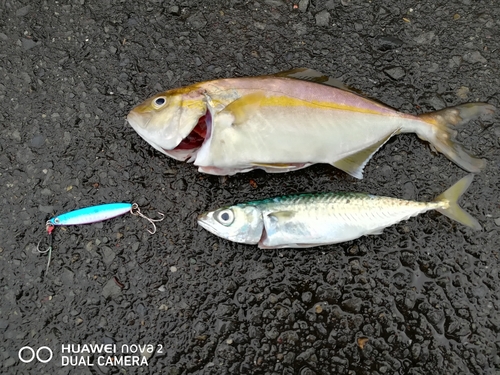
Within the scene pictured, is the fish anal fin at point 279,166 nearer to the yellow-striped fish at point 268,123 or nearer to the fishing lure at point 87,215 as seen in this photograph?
the yellow-striped fish at point 268,123

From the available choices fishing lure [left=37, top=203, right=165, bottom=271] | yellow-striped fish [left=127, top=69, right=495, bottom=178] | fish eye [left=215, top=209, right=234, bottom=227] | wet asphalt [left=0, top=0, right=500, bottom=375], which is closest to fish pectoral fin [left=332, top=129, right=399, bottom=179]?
yellow-striped fish [left=127, top=69, right=495, bottom=178]

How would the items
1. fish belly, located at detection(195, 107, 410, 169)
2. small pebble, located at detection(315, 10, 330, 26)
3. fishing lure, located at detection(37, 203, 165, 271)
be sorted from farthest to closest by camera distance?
small pebble, located at detection(315, 10, 330, 26), fishing lure, located at detection(37, 203, 165, 271), fish belly, located at detection(195, 107, 410, 169)

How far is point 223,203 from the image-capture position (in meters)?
3.05

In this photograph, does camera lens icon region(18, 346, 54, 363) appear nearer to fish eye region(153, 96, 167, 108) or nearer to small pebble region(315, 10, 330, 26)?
fish eye region(153, 96, 167, 108)

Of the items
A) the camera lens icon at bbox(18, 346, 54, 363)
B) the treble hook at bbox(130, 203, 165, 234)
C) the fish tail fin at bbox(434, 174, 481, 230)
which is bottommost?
the camera lens icon at bbox(18, 346, 54, 363)

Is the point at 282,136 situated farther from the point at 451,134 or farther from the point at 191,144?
the point at 451,134

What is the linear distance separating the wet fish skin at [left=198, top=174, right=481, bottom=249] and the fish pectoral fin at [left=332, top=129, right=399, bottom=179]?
0.19 m

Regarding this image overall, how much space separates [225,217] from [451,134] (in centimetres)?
184

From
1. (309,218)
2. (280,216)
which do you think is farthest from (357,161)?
(280,216)

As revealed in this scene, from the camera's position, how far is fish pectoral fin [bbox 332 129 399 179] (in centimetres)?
294

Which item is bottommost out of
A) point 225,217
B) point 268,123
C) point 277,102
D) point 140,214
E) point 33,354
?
point 33,354

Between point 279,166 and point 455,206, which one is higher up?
point 279,166

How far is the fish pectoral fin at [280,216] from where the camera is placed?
279 centimetres

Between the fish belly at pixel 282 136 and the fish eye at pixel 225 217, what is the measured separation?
0.32 m
